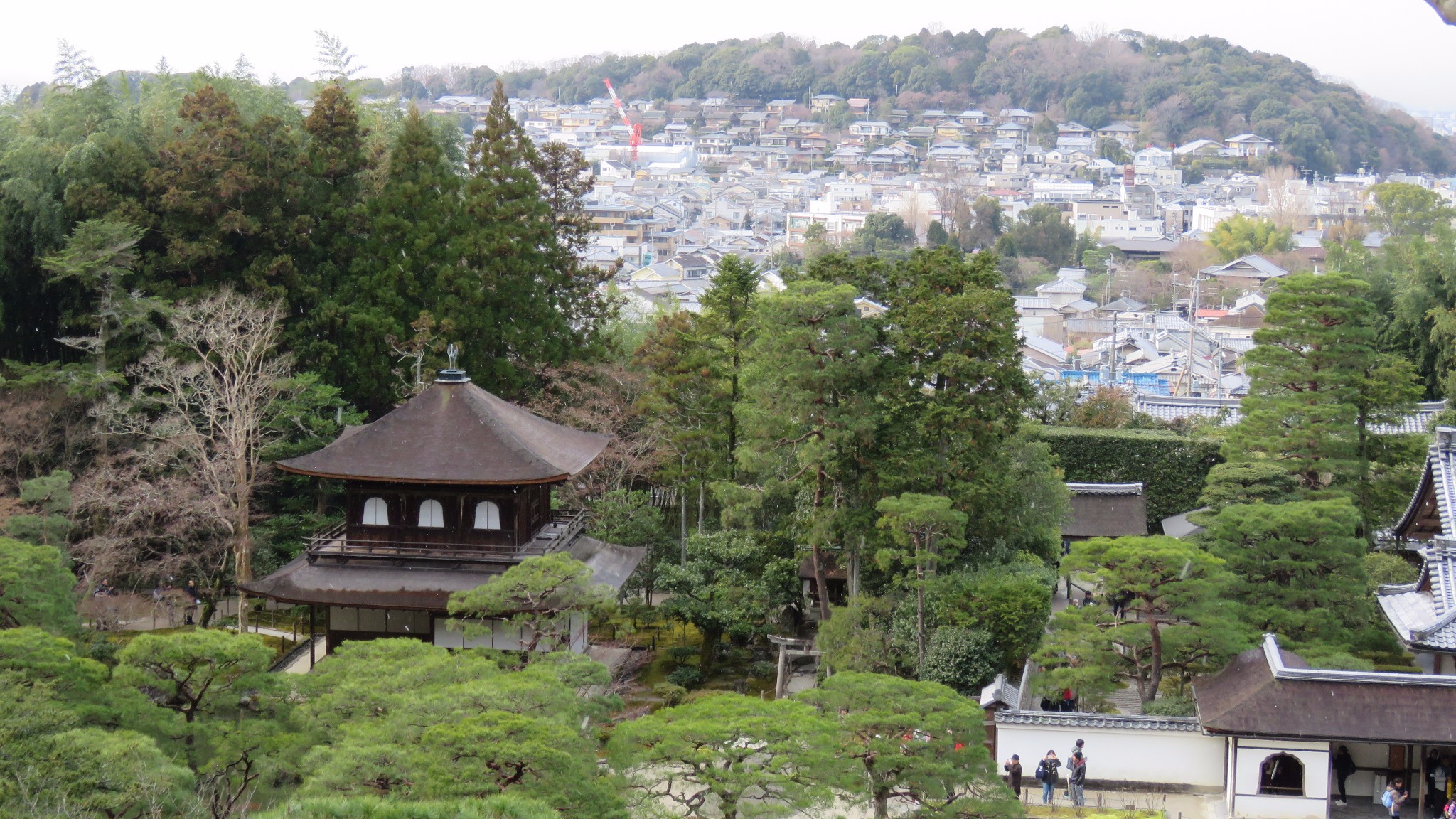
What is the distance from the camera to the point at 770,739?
45.5 feet

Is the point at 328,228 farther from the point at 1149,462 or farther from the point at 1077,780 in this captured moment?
the point at 1077,780

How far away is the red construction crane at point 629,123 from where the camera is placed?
495ft

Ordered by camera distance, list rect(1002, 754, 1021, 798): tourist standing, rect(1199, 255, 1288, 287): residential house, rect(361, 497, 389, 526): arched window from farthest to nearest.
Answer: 1. rect(1199, 255, 1288, 287): residential house
2. rect(361, 497, 389, 526): arched window
3. rect(1002, 754, 1021, 798): tourist standing

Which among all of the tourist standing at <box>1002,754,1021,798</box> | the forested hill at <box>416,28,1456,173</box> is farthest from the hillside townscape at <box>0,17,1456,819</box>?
the forested hill at <box>416,28,1456,173</box>

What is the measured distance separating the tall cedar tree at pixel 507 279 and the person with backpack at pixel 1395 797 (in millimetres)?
16686

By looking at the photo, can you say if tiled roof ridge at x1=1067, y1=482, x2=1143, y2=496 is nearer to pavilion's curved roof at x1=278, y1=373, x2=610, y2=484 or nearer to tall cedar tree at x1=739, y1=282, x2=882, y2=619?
tall cedar tree at x1=739, y1=282, x2=882, y2=619

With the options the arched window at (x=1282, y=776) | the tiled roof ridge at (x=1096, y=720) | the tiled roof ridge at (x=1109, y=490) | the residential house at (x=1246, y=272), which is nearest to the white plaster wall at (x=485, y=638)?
the tiled roof ridge at (x=1096, y=720)

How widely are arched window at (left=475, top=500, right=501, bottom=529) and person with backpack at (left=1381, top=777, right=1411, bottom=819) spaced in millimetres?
12102

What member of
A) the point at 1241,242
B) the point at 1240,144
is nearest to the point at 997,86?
the point at 1240,144

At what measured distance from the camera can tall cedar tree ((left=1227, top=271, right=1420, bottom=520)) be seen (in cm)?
2250

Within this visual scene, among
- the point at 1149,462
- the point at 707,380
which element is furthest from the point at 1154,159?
the point at 707,380

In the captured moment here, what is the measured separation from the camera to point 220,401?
898 inches

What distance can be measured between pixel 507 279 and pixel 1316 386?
589 inches

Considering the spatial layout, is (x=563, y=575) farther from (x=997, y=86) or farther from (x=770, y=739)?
(x=997, y=86)
